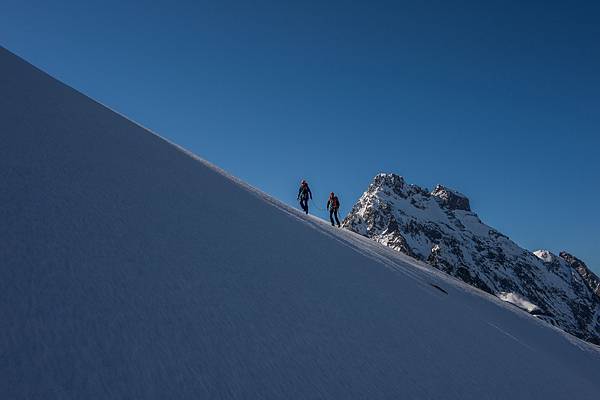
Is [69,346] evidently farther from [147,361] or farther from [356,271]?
[356,271]

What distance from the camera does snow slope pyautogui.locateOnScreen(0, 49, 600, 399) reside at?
305 centimetres

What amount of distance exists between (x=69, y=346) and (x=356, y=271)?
21.7 feet

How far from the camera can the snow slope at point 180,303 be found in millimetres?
3053

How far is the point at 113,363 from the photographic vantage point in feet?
9.71

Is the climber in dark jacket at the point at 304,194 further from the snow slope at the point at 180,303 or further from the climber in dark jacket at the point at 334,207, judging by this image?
the snow slope at the point at 180,303

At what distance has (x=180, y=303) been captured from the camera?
416 cm

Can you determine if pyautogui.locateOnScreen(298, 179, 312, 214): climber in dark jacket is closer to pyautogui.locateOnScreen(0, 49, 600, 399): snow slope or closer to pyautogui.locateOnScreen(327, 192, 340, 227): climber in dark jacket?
pyautogui.locateOnScreen(327, 192, 340, 227): climber in dark jacket

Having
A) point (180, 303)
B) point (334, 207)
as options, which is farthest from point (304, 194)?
point (180, 303)

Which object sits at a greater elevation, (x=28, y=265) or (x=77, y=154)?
(x=77, y=154)

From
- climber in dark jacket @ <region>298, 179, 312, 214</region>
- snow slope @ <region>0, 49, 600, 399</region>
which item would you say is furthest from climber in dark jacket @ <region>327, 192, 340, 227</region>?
snow slope @ <region>0, 49, 600, 399</region>

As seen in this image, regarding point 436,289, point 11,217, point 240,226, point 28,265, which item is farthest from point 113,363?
point 436,289

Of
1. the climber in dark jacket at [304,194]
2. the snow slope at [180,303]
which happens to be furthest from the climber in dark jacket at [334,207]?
the snow slope at [180,303]

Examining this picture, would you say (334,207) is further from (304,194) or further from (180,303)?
(180,303)

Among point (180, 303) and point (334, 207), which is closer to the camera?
point (180, 303)
